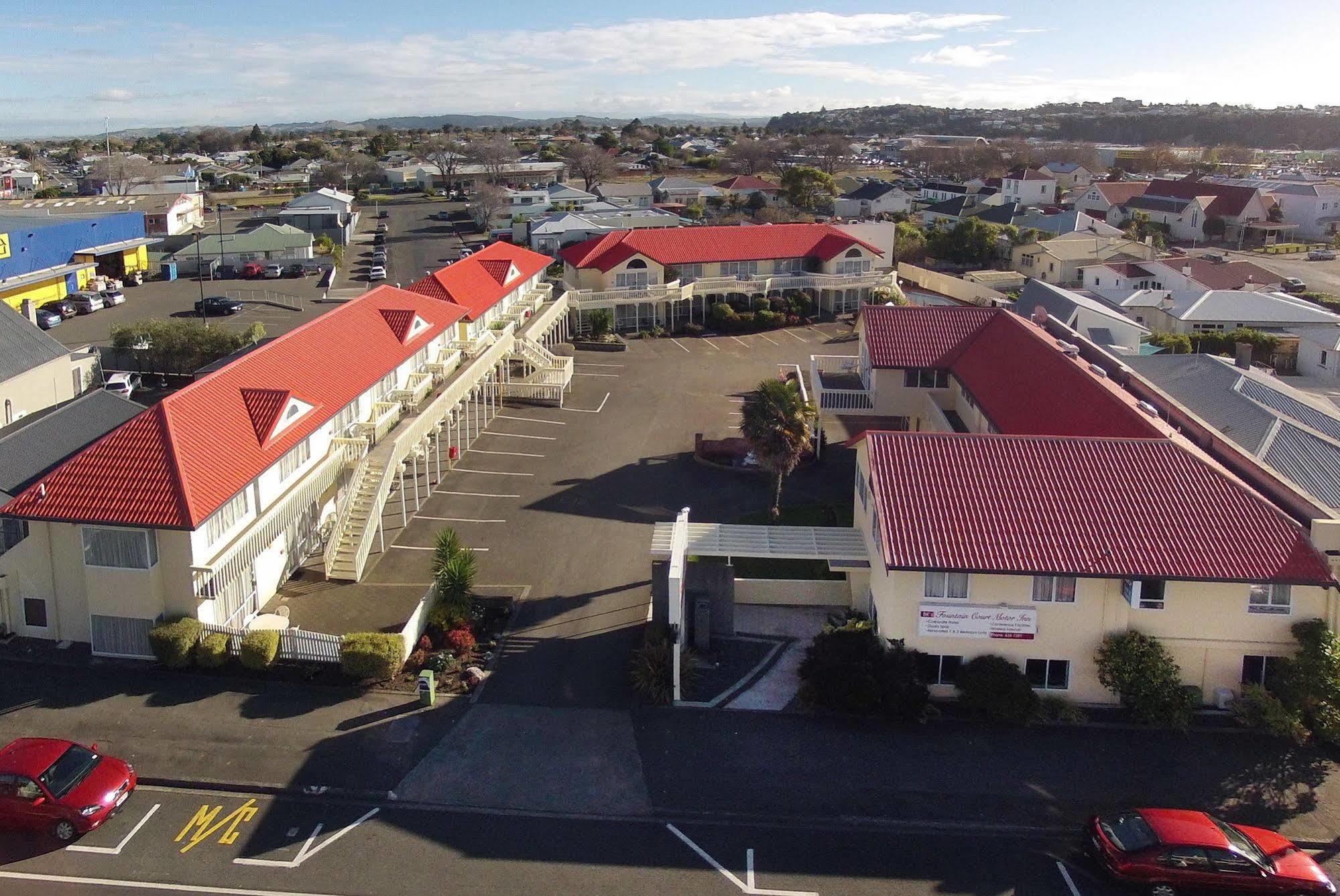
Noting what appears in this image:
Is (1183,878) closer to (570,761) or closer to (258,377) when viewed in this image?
(570,761)

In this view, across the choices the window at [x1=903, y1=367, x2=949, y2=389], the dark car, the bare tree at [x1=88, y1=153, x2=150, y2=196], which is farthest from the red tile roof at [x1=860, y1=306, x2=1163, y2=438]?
the bare tree at [x1=88, y1=153, x2=150, y2=196]

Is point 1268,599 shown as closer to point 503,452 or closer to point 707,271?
point 503,452

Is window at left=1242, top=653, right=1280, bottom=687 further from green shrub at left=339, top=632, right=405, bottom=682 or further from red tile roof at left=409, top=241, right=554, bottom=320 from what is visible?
red tile roof at left=409, top=241, right=554, bottom=320

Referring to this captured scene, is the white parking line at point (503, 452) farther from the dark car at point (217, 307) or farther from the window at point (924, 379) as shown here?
the dark car at point (217, 307)

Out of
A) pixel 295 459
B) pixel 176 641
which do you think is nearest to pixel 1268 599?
pixel 176 641

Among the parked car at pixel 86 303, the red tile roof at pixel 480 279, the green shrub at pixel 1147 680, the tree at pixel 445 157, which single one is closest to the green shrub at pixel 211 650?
the green shrub at pixel 1147 680

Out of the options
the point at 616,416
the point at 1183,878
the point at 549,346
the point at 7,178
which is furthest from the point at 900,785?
the point at 7,178
